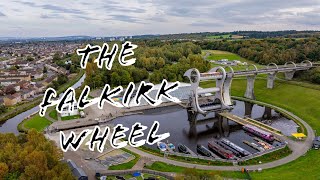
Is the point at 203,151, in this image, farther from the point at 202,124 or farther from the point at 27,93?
the point at 27,93

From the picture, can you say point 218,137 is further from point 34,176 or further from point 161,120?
point 34,176

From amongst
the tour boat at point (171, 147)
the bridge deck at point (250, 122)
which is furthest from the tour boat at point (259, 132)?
the tour boat at point (171, 147)

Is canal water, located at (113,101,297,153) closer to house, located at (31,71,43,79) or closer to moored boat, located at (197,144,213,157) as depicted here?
moored boat, located at (197,144,213,157)

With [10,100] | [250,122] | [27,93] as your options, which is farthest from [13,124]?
[250,122]

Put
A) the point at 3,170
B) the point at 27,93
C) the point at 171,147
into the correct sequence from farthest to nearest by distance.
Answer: the point at 27,93 → the point at 171,147 → the point at 3,170

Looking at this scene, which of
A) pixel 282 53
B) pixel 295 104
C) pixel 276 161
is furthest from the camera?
pixel 282 53

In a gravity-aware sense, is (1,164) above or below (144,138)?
above

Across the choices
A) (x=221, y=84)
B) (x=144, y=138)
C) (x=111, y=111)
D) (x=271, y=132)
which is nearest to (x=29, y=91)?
(x=111, y=111)

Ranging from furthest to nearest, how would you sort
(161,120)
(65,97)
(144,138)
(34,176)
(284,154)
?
(161,120)
(144,138)
(284,154)
(34,176)
(65,97)
